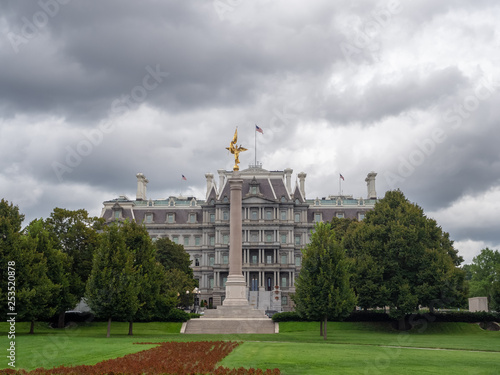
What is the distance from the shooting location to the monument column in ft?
186

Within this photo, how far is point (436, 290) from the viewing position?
5044 cm

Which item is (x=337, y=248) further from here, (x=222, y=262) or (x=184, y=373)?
(x=222, y=262)

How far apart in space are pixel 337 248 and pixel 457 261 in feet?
92.8

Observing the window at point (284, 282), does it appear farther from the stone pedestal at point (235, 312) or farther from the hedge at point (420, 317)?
the hedge at point (420, 317)

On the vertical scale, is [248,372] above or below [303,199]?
below

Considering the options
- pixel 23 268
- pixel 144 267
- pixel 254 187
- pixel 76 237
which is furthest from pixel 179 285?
pixel 254 187

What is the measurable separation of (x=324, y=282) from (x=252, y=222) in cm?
5785

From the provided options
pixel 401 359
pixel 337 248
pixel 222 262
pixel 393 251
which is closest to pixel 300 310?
pixel 337 248

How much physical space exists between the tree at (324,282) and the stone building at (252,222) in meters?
51.3

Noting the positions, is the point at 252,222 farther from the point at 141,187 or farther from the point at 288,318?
the point at 288,318

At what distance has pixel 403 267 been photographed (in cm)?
5250

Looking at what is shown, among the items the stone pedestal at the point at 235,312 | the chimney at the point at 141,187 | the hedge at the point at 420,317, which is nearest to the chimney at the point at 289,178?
the chimney at the point at 141,187

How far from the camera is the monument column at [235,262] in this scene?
2231 inches

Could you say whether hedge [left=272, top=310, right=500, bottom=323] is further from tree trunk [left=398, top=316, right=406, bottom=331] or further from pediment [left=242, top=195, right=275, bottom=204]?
pediment [left=242, top=195, right=275, bottom=204]
